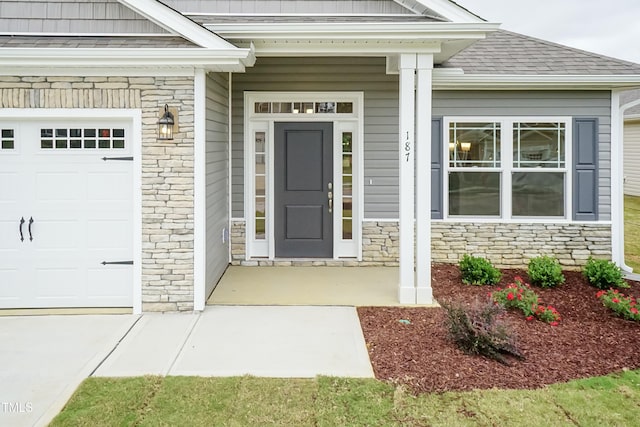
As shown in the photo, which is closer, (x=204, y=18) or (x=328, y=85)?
(x=204, y=18)

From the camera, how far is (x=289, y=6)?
758cm

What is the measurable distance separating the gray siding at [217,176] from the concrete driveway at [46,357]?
Result: 5.00 feet

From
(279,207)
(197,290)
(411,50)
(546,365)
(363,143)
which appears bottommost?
(546,365)

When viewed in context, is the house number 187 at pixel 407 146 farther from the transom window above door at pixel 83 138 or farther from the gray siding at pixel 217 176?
the transom window above door at pixel 83 138

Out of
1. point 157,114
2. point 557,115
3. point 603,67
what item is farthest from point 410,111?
point 603,67

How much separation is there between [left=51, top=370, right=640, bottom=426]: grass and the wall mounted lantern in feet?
9.26

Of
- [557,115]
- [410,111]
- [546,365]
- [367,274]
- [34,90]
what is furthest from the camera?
[557,115]

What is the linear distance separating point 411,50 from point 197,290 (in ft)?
12.4

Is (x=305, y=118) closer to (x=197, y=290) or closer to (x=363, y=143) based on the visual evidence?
(x=363, y=143)

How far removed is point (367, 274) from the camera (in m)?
8.34

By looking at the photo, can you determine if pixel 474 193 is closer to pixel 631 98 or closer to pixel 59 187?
pixel 59 187

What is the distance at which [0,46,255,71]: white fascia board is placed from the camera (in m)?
5.91

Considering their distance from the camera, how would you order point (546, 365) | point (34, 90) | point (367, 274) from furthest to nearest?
point (367, 274) < point (34, 90) < point (546, 365)

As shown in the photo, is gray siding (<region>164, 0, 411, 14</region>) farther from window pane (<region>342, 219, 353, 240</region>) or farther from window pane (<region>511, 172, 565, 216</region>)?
window pane (<region>511, 172, 565, 216</region>)
